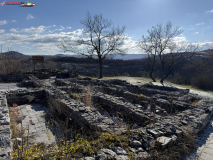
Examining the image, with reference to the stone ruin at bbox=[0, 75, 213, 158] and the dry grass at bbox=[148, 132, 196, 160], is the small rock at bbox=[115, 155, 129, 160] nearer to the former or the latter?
the stone ruin at bbox=[0, 75, 213, 158]

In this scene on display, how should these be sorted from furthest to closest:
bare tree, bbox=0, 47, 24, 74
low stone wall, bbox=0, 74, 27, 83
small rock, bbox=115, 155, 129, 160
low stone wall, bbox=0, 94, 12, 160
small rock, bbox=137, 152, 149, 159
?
bare tree, bbox=0, 47, 24, 74 < low stone wall, bbox=0, 74, 27, 83 < small rock, bbox=137, 152, 149, 159 < small rock, bbox=115, 155, 129, 160 < low stone wall, bbox=0, 94, 12, 160

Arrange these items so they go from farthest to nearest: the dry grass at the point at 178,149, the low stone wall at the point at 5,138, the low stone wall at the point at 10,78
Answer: the low stone wall at the point at 10,78, the dry grass at the point at 178,149, the low stone wall at the point at 5,138

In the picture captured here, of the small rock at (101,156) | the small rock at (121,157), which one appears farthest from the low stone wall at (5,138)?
the small rock at (121,157)

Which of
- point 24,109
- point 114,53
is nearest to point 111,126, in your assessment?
point 24,109

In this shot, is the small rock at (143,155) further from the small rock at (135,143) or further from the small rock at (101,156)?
the small rock at (101,156)

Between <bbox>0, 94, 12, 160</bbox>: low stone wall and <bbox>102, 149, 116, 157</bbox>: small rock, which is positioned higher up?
<bbox>0, 94, 12, 160</bbox>: low stone wall

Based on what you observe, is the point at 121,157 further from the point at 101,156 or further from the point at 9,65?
the point at 9,65

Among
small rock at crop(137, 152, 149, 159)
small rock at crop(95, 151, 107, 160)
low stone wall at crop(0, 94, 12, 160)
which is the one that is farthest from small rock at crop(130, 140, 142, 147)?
low stone wall at crop(0, 94, 12, 160)

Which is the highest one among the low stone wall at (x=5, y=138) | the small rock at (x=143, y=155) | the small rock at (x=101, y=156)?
the low stone wall at (x=5, y=138)

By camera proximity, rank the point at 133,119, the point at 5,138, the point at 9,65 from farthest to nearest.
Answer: the point at 9,65
the point at 133,119
the point at 5,138

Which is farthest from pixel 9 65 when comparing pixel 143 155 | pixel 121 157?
pixel 143 155

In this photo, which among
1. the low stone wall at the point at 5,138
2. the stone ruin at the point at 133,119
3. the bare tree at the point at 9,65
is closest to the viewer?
the low stone wall at the point at 5,138

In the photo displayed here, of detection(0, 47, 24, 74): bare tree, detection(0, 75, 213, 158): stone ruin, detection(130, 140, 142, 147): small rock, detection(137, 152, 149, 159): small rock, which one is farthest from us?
detection(0, 47, 24, 74): bare tree

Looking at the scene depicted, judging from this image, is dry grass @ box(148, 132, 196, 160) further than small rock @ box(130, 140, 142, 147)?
No
